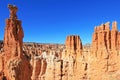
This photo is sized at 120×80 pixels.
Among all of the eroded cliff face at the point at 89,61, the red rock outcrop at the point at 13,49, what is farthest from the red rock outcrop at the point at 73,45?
the red rock outcrop at the point at 13,49

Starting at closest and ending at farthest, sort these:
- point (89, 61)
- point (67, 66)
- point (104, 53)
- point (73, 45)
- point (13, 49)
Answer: point (13, 49) < point (104, 53) < point (89, 61) < point (67, 66) < point (73, 45)

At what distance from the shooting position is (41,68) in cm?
7931

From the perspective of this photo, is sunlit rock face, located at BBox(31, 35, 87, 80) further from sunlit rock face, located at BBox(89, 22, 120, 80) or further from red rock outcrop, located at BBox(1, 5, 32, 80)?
red rock outcrop, located at BBox(1, 5, 32, 80)

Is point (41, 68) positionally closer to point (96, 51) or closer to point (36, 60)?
point (36, 60)

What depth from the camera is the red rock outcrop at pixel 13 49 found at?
73.0ft

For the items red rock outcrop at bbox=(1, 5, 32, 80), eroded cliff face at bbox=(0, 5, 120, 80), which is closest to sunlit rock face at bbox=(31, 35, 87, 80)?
eroded cliff face at bbox=(0, 5, 120, 80)

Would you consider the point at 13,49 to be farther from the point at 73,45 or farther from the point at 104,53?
the point at 73,45

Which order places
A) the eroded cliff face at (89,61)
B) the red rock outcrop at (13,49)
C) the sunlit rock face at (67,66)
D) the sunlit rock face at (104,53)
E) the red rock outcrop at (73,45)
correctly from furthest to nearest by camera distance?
the red rock outcrop at (73,45) → the sunlit rock face at (67,66) → the eroded cliff face at (89,61) → the sunlit rock face at (104,53) → the red rock outcrop at (13,49)

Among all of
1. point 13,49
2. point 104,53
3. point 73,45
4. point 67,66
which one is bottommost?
point 67,66

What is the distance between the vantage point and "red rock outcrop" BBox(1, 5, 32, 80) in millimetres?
22266

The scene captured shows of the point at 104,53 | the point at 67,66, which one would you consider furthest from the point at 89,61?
the point at 67,66

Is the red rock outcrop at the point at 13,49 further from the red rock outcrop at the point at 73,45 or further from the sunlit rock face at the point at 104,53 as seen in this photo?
the red rock outcrop at the point at 73,45

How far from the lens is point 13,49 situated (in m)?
22.7

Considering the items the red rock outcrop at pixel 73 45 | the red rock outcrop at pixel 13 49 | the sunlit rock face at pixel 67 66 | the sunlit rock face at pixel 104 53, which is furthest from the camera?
the red rock outcrop at pixel 73 45
